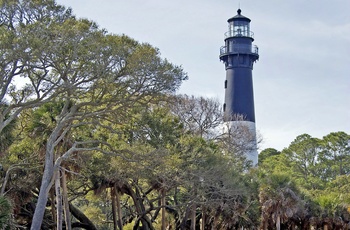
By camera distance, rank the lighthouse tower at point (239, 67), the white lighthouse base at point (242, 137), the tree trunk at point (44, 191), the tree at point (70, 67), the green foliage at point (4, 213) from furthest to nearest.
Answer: the lighthouse tower at point (239, 67) < the white lighthouse base at point (242, 137) < the tree trunk at point (44, 191) < the tree at point (70, 67) < the green foliage at point (4, 213)

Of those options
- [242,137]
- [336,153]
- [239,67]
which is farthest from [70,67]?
[336,153]

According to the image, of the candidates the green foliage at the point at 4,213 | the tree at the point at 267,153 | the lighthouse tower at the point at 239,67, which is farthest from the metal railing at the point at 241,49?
the green foliage at the point at 4,213

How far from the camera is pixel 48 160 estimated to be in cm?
1958

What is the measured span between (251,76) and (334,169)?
12.7m

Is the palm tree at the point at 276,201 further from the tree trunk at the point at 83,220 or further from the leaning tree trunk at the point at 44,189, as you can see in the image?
the leaning tree trunk at the point at 44,189

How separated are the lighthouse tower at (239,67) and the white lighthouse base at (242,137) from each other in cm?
237

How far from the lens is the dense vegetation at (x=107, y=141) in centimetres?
1781

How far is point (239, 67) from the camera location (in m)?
46.1

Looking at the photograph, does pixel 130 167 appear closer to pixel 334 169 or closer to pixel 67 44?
pixel 67 44

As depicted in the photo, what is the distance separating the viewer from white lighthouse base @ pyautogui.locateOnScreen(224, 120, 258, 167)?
37.4 m

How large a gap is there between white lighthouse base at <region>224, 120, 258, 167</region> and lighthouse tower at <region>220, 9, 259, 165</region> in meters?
2.37

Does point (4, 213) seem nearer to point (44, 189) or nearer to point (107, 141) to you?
point (44, 189)

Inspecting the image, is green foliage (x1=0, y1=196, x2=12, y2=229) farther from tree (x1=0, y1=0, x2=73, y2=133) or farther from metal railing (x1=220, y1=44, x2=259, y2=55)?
metal railing (x1=220, y1=44, x2=259, y2=55)

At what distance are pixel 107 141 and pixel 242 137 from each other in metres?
16.3
